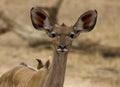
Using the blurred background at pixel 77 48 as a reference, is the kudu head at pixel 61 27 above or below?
above

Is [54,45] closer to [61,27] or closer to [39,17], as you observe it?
[61,27]

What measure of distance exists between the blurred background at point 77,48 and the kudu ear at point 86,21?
3779 millimetres

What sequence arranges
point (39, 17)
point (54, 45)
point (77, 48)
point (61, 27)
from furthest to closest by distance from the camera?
point (77, 48) < point (39, 17) < point (61, 27) < point (54, 45)

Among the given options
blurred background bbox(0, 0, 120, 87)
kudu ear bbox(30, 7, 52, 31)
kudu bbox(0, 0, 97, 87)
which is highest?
kudu ear bbox(30, 7, 52, 31)

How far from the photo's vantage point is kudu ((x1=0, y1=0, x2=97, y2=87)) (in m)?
5.50

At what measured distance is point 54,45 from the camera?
551 cm

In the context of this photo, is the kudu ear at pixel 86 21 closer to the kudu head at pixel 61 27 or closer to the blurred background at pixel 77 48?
the kudu head at pixel 61 27

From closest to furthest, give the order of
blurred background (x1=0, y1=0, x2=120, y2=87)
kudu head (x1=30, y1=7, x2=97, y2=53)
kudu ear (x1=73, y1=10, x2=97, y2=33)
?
kudu head (x1=30, y1=7, x2=97, y2=53)
kudu ear (x1=73, y1=10, x2=97, y2=33)
blurred background (x1=0, y1=0, x2=120, y2=87)

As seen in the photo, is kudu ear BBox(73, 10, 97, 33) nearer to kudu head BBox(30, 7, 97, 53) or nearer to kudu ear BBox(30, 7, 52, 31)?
kudu head BBox(30, 7, 97, 53)

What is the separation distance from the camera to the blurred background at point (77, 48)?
10.4 meters

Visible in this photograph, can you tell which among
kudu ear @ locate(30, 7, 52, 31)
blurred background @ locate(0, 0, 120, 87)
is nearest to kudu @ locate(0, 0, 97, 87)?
kudu ear @ locate(30, 7, 52, 31)

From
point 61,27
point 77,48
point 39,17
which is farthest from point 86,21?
point 77,48

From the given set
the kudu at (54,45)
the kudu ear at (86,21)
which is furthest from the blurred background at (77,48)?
the kudu ear at (86,21)

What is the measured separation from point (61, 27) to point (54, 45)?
24 centimetres
